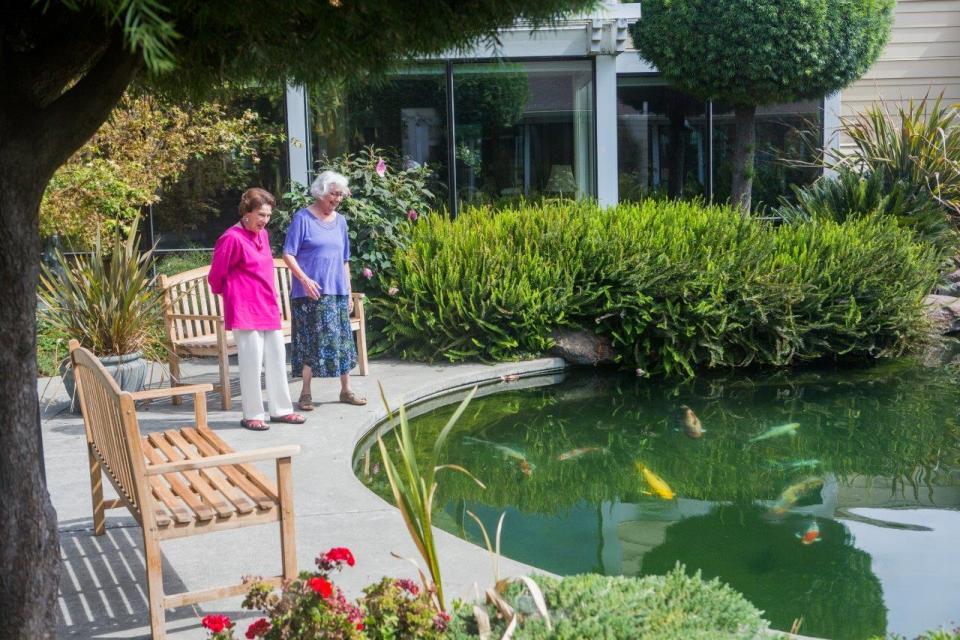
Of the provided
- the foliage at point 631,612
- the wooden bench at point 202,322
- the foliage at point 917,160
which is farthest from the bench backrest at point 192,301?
the foliage at point 917,160

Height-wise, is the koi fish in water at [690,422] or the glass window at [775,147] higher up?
the glass window at [775,147]

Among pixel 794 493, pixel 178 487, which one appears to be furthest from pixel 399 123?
pixel 178 487

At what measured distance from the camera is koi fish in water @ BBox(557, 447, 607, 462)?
289 inches

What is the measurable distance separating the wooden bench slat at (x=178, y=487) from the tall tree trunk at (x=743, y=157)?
34.8 ft

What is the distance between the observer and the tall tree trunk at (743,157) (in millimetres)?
14141

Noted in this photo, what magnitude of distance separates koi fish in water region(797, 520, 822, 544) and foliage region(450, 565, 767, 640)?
8.13 ft

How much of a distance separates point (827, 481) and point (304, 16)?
202 inches

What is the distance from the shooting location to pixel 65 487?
5953 millimetres

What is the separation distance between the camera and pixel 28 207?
3.00 meters

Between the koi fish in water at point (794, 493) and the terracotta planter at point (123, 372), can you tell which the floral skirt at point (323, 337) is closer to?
the terracotta planter at point (123, 372)

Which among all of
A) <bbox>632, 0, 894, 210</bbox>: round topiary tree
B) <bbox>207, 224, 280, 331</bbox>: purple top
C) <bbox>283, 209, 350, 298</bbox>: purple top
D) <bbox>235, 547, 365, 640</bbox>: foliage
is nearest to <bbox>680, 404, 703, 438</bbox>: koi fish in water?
<bbox>283, 209, 350, 298</bbox>: purple top

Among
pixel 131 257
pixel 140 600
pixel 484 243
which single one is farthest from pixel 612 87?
pixel 140 600

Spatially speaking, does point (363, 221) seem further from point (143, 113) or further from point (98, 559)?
point (98, 559)

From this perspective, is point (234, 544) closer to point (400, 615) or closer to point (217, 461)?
point (217, 461)
